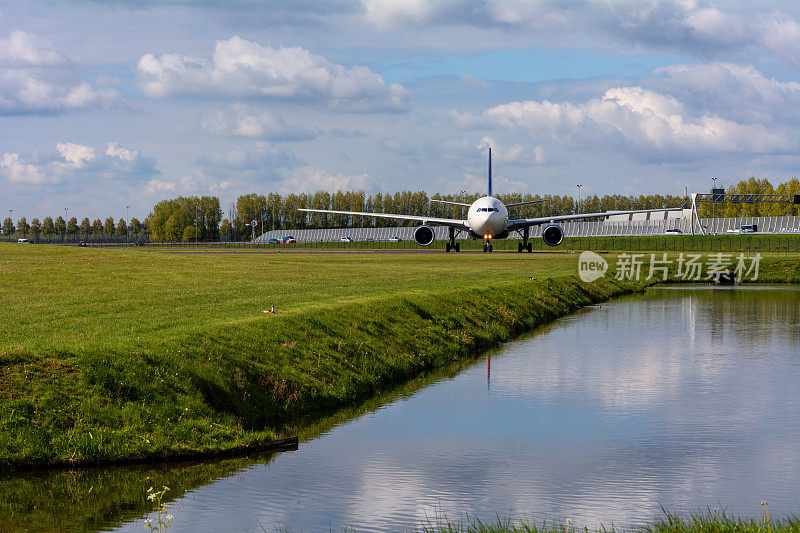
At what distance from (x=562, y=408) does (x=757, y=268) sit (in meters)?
72.3

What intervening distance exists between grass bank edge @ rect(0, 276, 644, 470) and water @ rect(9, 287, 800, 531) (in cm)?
186

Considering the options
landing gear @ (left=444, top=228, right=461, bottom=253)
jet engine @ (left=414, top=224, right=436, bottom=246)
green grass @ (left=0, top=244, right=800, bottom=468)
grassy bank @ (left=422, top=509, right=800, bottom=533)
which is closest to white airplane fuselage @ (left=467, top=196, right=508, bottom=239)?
jet engine @ (left=414, top=224, right=436, bottom=246)

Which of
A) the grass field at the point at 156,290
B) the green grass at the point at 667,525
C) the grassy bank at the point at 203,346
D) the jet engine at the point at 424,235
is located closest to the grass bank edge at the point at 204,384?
the grassy bank at the point at 203,346

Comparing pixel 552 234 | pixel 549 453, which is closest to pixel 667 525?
pixel 549 453

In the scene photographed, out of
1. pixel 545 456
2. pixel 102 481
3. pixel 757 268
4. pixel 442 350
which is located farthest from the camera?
pixel 757 268

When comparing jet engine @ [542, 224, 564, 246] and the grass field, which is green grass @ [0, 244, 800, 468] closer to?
the grass field

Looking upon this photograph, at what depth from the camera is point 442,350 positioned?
3788 cm

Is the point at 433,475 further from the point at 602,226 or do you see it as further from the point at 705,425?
the point at 602,226

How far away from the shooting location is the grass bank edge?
2014 centimetres

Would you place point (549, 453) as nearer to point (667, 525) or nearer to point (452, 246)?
point (667, 525)

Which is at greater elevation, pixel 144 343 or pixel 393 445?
pixel 144 343

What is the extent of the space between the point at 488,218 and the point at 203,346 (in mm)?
61558

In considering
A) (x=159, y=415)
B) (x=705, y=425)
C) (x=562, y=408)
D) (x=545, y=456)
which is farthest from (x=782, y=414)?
(x=159, y=415)

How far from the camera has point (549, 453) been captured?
2122 cm
